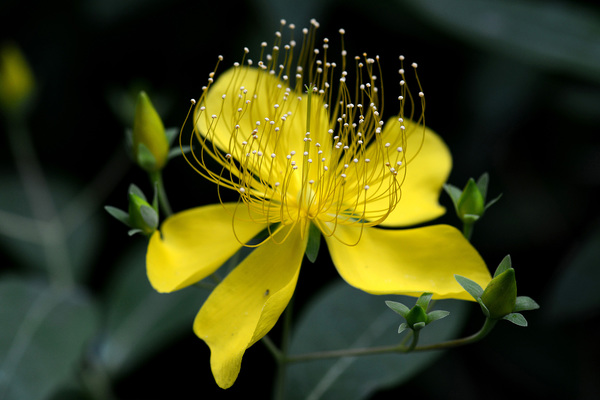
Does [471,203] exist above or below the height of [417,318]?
above

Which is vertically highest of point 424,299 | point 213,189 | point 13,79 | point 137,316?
point 424,299

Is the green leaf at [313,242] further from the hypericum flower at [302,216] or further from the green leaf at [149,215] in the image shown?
the green leaf at [149,215]

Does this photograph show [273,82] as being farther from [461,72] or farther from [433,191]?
[461,72]

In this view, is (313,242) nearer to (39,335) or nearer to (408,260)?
(408,260)

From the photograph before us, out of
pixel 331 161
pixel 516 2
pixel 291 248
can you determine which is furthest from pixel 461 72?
pixel 291 248

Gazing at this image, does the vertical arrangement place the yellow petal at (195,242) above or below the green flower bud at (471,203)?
below

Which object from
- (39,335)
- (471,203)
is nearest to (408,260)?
(471,203)

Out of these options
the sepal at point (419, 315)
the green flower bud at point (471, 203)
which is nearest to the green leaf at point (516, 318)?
the sepal at point (419, 315)
